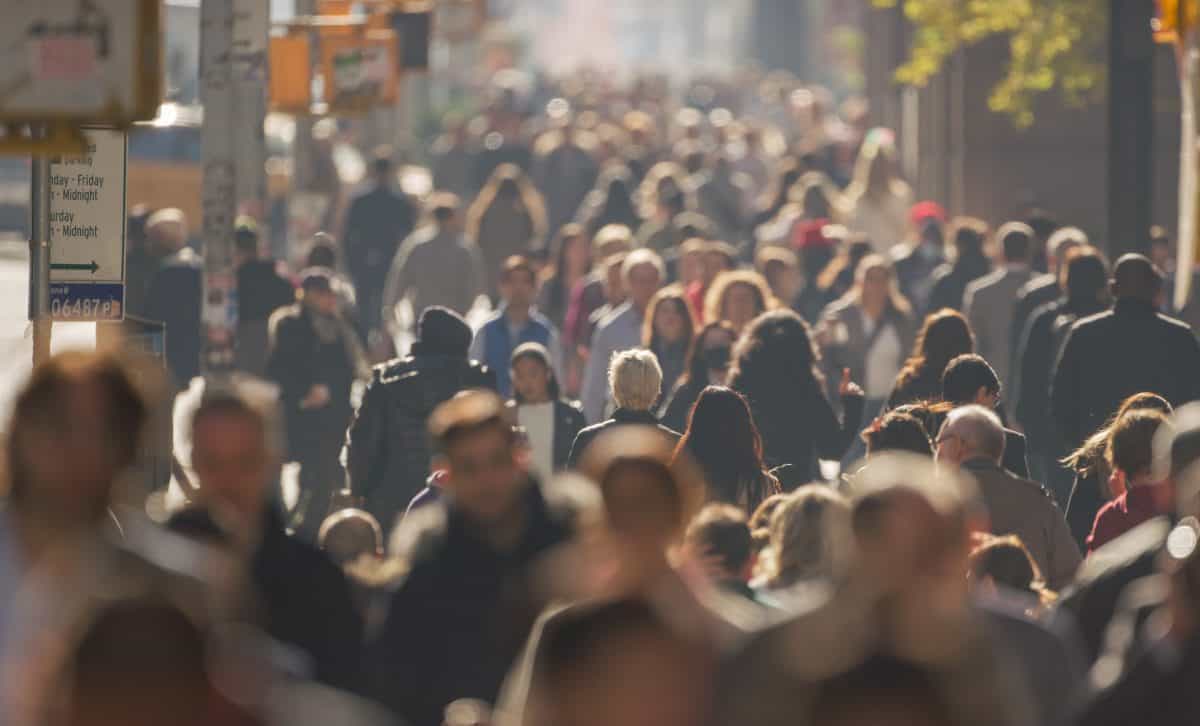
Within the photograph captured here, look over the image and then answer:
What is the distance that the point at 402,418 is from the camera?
12391 millimetres

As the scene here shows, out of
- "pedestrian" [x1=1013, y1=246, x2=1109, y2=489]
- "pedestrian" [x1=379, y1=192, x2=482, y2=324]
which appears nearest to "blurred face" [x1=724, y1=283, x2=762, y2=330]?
"pedestrian" [x1=1013, y1=246, x2=1109, y2=489]

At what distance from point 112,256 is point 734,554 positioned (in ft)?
15.2

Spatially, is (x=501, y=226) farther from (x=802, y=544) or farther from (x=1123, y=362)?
(x=802, y=544)

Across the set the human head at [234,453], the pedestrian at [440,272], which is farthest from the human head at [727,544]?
the pedestrian at [440,272]

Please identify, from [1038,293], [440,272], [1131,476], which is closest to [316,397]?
[1038,293]

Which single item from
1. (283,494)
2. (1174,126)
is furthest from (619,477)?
(1174,126)

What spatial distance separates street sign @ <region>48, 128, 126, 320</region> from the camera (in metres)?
11.4

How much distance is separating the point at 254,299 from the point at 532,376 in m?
4.42

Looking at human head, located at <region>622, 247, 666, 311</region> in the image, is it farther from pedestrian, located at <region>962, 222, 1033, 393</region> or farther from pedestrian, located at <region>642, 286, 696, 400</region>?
pedestrian, located at <region>962, 222, 1033, 393</region>

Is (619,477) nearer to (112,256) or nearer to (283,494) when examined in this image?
(112,256)

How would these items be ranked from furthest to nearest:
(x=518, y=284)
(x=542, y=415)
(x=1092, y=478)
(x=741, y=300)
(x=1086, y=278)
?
(x=518, y=284) → (x=1086, y=278) → (x=741, y=300) → (x=542, y=415) → (x=1092, y=478)

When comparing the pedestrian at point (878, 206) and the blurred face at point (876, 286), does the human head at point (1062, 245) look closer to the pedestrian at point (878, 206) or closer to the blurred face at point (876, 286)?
the blurred face at point (876, 286)

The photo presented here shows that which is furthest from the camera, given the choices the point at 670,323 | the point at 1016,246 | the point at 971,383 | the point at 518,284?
the point at 1016,246

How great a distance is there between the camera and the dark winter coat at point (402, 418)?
12.3 m
